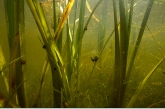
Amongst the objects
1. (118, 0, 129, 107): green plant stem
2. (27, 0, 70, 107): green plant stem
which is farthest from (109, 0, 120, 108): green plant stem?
(27, 0, 70, 107): green plant stem

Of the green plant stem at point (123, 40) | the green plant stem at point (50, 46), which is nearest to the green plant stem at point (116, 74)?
the green plant stem at point (123, 40)

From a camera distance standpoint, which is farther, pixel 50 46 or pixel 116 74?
pixel 116 74

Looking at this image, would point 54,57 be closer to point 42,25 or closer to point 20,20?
point 42,25

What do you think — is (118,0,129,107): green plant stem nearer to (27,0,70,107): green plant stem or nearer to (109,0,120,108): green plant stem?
(109,0,120,108): green plant stem

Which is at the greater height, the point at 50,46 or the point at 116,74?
the point at 50,46

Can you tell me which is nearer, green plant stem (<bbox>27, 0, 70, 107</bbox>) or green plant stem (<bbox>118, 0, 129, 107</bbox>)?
green plant stem (<bbox>27, 0, 70, 107</bbox>)

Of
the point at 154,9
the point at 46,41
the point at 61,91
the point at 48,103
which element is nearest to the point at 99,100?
the point at 48,103

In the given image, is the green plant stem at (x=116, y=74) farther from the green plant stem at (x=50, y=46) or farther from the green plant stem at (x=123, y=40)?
the green plant stem at (x=50, y=46)

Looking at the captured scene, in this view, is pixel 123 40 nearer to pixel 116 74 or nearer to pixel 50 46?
pixel 116 74

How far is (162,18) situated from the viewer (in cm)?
1319

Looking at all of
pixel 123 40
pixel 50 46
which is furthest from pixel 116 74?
pixel 50 46

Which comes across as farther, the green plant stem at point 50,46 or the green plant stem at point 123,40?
the green plant stem at point 123,40

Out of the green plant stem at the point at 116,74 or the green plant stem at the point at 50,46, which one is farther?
the green plant stem at the point at 116,74

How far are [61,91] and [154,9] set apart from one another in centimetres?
1063
